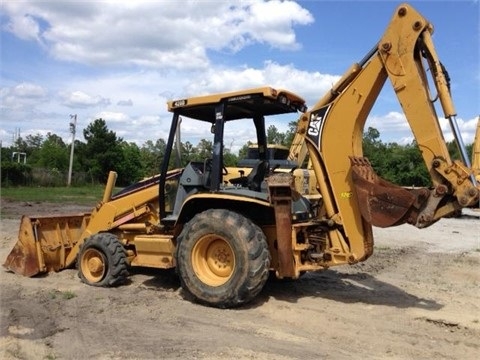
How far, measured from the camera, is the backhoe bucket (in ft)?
19.0

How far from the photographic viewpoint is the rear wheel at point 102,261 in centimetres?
741

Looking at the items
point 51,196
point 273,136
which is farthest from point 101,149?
point 273,136

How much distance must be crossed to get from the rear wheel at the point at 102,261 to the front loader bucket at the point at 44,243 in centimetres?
77

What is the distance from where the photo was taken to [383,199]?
5996 millimetres

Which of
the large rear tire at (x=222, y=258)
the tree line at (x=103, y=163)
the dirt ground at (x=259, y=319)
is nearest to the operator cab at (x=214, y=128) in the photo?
the large rear tire at (x=222, y=258)

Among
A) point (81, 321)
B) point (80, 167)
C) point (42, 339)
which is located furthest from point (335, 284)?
point (80, 167)

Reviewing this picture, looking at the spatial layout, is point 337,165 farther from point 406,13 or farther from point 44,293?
point 44,293

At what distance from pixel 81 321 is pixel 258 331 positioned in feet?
6.51

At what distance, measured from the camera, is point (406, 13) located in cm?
586

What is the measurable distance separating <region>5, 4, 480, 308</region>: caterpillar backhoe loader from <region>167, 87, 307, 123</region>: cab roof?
0.02 meters

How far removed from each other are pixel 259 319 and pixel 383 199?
1976mm

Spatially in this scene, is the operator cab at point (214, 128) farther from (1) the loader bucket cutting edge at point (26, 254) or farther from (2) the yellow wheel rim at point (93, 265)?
(1) the loader bucket cutting edge at point (26, 254)

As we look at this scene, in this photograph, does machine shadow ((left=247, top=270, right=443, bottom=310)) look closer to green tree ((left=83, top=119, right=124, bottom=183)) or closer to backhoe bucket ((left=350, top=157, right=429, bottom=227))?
backhoe bucket ((left=350, top=157, right=429, bottom=227))

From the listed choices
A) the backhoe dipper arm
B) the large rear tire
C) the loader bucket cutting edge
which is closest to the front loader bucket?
the loader bucket cutting edge
